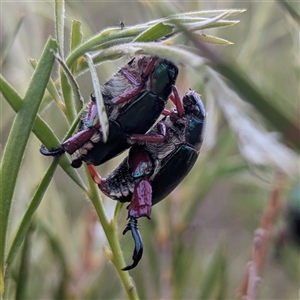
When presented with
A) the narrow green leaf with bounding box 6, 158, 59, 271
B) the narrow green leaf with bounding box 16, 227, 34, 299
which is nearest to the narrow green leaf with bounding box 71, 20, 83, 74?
the narrow green leaf with bounding box 6, 158, 59, 271

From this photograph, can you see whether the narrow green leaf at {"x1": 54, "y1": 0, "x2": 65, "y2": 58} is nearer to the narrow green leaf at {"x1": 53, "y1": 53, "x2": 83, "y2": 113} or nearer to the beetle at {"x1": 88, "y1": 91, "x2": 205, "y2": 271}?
the narrow green leaf at {"x1": 53, "y1": 53, "x2": 83, "y2": 113}

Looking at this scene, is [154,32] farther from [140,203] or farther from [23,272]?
[23,272]

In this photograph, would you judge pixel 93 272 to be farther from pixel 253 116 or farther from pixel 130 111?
pixel 253 116

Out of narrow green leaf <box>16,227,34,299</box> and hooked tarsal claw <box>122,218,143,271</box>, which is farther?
narrow green leaf <box>16,227,34,299</box>

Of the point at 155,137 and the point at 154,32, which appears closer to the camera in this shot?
the point at 154,32

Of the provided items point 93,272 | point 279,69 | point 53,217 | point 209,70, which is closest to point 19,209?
point 53,217

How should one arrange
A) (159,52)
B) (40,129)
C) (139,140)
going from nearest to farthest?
(159,52), (40,129), (139,140)

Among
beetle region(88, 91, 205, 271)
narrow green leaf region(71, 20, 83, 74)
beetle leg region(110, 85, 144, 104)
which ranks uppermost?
narrow green leaf region(71, 20, 83, 74)

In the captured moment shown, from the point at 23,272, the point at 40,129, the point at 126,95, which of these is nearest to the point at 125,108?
the point at 126,95
